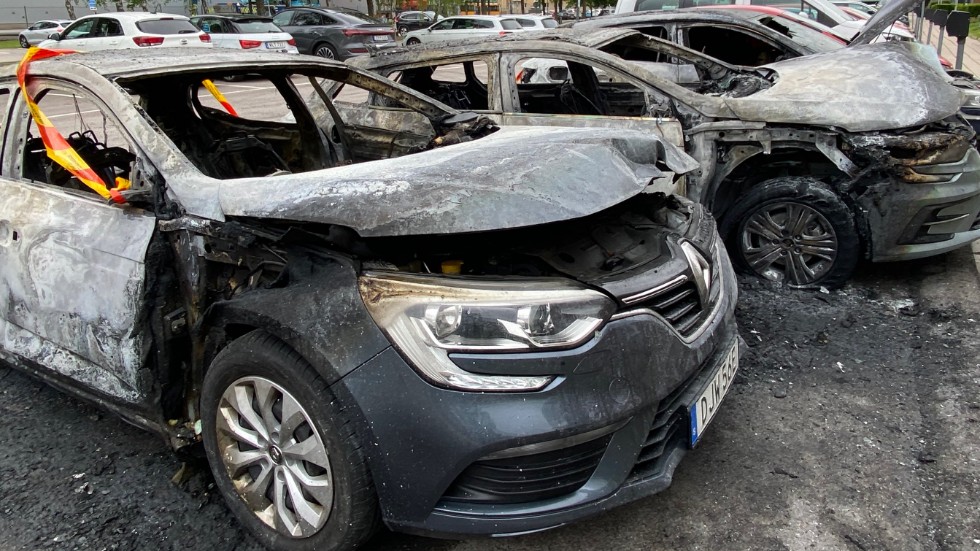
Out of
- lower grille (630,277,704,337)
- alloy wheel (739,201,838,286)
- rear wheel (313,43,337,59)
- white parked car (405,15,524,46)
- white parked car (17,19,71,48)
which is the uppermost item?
white parked car (17,19,71,48)

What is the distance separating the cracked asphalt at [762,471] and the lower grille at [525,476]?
474 millimetres

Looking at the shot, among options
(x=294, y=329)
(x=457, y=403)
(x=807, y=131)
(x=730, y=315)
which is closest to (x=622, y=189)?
(x=730, y=315)

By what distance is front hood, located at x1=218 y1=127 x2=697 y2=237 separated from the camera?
2078 millimetres

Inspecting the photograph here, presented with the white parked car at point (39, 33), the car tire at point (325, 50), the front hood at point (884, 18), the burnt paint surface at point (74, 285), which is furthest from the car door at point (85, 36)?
the front hood at point (884, 18)

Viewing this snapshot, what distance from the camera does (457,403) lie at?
1.90 metres

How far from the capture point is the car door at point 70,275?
250cm

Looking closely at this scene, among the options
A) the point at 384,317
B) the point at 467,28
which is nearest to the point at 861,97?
the point at 384,317

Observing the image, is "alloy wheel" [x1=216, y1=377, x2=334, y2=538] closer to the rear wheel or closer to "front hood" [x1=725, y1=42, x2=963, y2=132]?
"front hood" [x1=725, y1=42, x2=963, y2=132]

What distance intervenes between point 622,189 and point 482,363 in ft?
2.63

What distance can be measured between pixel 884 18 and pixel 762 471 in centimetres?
461

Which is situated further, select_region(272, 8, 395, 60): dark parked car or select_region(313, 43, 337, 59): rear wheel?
select_region(313, 43, 337, 59): rear wheel

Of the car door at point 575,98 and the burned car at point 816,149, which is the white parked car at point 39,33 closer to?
the car door at point 575,98

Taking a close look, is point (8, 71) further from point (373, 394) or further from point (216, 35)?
point (216, 35)

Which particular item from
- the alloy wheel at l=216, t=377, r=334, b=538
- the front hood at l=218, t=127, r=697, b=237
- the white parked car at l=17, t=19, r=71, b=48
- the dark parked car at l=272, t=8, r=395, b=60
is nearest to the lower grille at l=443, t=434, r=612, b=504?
the alloy wheel at l=216, t=377, r=334, b=538
